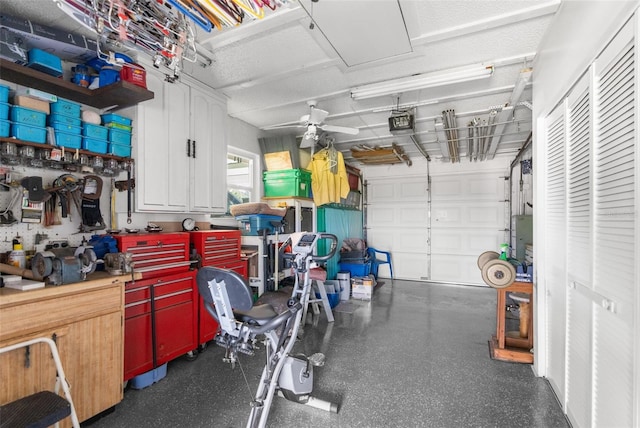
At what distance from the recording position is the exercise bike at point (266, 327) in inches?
55.9

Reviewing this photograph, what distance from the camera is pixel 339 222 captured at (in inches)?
239

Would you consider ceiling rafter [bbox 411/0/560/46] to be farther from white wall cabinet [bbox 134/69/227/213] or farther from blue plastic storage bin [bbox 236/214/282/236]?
blue plastic storage bin [bbox 236/214/282/236]

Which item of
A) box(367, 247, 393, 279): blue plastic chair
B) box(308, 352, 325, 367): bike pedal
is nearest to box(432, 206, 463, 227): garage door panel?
box(367, 247, 393, 279): blue plastic chair

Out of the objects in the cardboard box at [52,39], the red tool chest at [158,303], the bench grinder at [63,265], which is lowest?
the red tool chest at [158,303]

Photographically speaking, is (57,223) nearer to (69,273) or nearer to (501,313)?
(69,273)

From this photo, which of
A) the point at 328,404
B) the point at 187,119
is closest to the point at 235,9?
the point at 187,119

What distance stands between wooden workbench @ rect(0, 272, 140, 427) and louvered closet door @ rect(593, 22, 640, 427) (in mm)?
2857

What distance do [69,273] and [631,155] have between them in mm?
3051

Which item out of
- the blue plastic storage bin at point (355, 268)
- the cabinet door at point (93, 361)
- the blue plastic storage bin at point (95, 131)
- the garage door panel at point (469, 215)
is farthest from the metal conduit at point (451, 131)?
the cabinet door at point (93, 361)

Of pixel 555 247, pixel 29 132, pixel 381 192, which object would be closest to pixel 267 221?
pixel 29 132

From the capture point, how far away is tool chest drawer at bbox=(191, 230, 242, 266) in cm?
299

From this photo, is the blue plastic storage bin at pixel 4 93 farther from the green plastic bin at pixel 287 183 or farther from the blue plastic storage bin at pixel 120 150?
the green plastic bin at pixel 287 183

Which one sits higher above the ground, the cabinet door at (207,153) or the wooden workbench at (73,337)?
the cabinet door at (207,153)

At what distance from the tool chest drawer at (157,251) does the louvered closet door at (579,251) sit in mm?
3021
